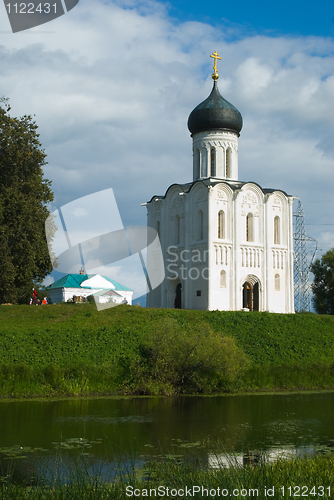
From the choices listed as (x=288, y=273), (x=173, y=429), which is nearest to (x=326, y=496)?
(x=173, y=429)

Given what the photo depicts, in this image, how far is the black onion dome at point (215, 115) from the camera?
3141cm

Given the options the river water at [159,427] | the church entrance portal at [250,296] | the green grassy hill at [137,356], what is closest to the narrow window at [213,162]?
the church entrance portal at [250,296]

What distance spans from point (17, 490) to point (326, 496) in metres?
3.30

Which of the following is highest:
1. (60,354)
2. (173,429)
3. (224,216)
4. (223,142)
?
(223,142)

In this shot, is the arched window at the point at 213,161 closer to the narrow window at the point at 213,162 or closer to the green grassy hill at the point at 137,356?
the narrow window at the point at 213,162

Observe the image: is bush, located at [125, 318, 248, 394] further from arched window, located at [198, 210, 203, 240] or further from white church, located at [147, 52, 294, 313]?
arched window, located at [198, 210, 203, 240]

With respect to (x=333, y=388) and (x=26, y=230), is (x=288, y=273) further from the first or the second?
(x=26, y=230)

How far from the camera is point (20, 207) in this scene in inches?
944

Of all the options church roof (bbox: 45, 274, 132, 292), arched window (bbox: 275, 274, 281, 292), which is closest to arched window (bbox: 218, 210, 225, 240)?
arched window (bbox: 275, 274, 281, 292)

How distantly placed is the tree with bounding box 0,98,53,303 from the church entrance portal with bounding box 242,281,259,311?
11.2 meters

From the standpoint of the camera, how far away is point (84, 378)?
18.3 m

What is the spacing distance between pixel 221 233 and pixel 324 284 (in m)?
15.4

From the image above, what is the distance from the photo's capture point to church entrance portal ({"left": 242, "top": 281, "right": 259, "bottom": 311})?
3122cm

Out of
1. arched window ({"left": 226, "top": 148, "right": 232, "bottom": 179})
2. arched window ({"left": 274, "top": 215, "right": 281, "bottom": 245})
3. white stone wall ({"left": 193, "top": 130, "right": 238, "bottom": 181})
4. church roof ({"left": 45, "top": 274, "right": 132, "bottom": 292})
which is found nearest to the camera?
white stone wall ({"left": 193, "top": 130, "right": 238, "bottom": 181})
